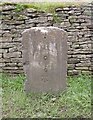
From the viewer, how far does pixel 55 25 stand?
757cm

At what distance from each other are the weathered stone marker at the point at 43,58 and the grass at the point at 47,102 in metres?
0.17

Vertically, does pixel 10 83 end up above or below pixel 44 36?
below

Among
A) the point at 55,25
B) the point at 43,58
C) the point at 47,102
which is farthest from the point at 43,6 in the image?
the point at 47,102

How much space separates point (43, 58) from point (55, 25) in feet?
5.13

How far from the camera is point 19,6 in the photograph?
25.0 feet

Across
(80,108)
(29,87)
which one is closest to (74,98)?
(80,108)

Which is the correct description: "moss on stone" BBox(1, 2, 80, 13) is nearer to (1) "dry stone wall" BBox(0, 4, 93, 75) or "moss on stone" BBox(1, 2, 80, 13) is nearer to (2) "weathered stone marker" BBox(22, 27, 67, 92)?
(1) "dry stone wall" BBox(0, 4, 93, 75)

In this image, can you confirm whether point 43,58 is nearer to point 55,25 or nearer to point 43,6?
point 55,25

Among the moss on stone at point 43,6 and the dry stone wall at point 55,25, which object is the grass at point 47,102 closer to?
the dry stone wall at point 55,25

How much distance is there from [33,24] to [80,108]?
96.4 inches

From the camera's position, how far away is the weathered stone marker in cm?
612

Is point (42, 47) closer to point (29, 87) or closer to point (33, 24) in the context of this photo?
point (29, 87)

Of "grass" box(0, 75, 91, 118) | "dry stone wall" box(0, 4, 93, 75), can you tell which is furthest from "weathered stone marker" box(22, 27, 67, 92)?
"dry stone wall" box(0, 4, 93, 75)

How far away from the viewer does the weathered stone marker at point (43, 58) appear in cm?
612
